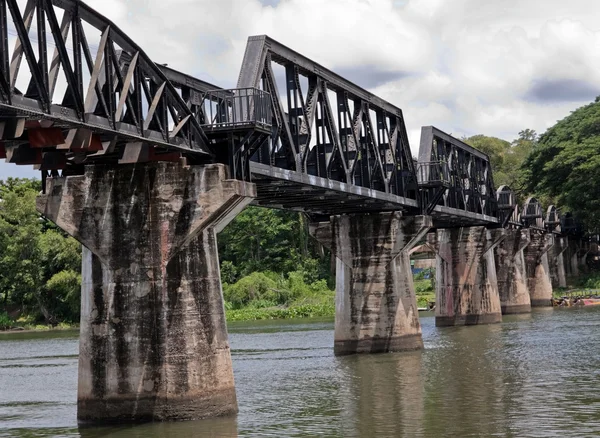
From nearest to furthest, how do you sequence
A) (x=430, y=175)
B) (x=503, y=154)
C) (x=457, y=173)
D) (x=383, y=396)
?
(x=383, y=396)
(x=430, y=175)
(x=457, y=173)
(x=503, y=154)

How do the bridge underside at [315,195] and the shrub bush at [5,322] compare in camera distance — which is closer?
the bridge underside at [315,195]

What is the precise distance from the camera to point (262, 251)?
125 m

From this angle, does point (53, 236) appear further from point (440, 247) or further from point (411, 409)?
point (411, 409)

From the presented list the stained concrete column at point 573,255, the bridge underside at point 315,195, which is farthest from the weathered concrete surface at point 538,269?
the bridge underside at point 315,195

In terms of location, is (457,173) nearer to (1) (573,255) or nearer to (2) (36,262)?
(2) (36,262)

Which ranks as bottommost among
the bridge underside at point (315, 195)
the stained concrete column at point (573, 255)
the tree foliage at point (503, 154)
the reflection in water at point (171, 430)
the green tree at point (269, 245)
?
the reflection in water at point (171, 430)

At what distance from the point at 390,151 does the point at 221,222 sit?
21442 mm

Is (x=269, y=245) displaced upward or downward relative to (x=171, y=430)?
upward

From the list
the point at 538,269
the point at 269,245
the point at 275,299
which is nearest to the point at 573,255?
the point at 538,269

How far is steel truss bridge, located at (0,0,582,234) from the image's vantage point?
21.6m

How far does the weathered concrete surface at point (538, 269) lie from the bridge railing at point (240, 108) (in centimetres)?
7502

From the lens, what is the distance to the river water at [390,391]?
27.4 metres

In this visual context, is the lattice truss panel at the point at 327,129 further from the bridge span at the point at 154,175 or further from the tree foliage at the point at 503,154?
the tree foliage at the point at 503,154

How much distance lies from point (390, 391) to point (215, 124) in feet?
39.0
